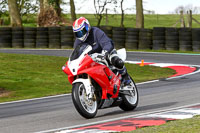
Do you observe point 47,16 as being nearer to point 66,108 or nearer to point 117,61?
point 66,108

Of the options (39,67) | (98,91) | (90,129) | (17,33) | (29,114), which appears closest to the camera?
(90,129)

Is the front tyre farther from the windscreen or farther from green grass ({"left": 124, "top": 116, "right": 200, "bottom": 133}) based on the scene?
green grass ({"left": 124, "top": 116, "right": 200, "bottom": 133})

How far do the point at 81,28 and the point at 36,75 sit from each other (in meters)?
10.2

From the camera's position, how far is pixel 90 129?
672 centimetres

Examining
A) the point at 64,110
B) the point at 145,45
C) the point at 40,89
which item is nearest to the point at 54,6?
the point at 145,45

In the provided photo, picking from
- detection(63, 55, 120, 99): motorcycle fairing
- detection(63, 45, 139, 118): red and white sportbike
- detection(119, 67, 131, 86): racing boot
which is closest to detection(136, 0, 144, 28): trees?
detection(119, 67, 131, 86): racing boot

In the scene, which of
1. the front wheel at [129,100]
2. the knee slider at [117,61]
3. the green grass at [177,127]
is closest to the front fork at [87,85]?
the knee slider at [117,61]

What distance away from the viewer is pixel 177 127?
6.33 m

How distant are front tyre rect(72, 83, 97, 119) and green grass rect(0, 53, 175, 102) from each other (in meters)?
5.25

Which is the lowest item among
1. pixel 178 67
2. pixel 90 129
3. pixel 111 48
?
pixel 178 67

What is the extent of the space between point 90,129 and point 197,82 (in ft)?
26.2

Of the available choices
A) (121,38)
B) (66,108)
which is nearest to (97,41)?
(66,108)

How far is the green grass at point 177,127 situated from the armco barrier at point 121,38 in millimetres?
20874

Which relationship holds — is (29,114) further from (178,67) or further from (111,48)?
(178,67)
